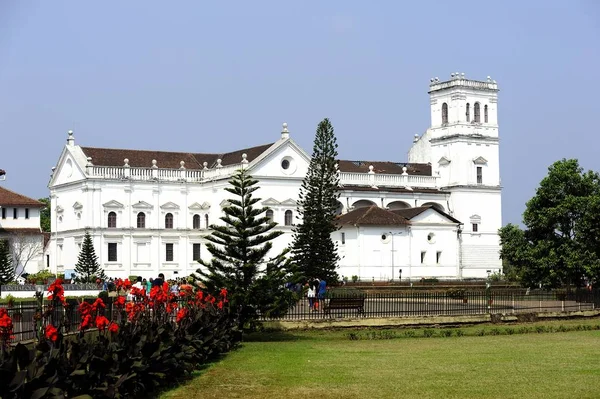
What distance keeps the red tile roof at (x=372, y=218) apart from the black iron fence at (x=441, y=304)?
32.9 metres

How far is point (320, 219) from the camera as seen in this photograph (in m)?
65.9

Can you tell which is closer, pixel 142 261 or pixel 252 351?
pixel 252 351

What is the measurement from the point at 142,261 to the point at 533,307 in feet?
134

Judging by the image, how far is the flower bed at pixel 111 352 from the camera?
1314cm

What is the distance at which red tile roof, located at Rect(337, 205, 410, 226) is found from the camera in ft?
253

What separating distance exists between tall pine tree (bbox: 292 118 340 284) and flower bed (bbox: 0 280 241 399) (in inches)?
1531

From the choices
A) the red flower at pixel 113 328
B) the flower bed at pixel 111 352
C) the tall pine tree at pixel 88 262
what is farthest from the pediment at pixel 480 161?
the red flower at pixel 113 328

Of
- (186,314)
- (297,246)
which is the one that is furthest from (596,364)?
(297,246)

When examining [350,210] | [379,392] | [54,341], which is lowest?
[379,392]

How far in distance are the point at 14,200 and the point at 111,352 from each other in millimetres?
61167

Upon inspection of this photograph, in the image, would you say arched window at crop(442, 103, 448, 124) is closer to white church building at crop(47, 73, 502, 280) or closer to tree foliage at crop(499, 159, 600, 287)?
white church building at crop(47, 73, 502, 280)

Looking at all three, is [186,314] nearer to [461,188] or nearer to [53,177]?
[53,177]

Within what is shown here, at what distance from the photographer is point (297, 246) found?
64500 millimetres

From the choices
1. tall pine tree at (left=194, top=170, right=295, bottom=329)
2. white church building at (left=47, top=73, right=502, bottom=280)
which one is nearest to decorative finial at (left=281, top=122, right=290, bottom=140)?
white church building at (left=47, top=73, right=502, bottom=280)
